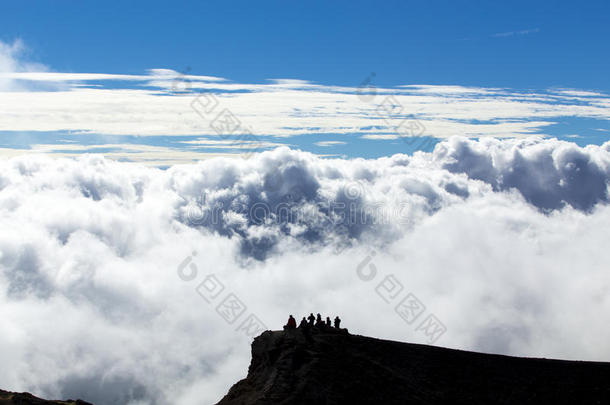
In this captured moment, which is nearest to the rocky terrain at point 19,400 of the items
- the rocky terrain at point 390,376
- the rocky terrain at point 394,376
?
the rocky terrain at point 390,376

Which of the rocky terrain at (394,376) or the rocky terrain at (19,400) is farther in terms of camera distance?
the rocky terrain at (19,400)

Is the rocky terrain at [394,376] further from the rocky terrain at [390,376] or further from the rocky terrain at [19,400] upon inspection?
the rocky terrain at [19,400]

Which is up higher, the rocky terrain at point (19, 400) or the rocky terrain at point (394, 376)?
the rocky terrain at point (394, 376)

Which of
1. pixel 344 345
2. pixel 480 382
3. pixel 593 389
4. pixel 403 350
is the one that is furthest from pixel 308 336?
pixel 593 389

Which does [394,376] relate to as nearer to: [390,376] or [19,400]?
[390,376]

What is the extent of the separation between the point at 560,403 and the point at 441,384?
1129 centimetres

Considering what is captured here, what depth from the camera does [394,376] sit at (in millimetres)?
48188

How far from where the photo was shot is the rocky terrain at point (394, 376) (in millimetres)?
44844

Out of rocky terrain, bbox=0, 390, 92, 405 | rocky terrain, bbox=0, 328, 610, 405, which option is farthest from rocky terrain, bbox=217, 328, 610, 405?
rocky terrain, bbox=0, 390, 92, 405

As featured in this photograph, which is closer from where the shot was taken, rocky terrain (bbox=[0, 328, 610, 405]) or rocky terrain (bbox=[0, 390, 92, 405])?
rocky terrain (bbox=[0, 328, 610, 405])

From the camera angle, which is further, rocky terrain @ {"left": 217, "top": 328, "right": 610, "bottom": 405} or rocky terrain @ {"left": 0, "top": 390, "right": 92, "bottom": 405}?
rocky terrain @ {"left": 0, "top": 390, "right": 92, "bottom": 405}

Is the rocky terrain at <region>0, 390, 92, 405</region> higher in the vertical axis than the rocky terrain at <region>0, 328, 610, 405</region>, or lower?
lower

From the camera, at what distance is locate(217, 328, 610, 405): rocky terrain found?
44844 millimetres

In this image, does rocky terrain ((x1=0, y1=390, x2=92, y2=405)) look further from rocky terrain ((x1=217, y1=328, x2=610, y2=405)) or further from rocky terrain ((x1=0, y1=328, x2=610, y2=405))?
rocky terrain ((x1=217, y1=328, x2=610, y2=405))
